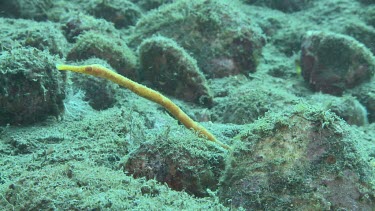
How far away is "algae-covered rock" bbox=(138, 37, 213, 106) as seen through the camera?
251 inches

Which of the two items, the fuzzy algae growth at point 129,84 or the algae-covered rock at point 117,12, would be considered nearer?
the fuzzy algae growth at point 129,84

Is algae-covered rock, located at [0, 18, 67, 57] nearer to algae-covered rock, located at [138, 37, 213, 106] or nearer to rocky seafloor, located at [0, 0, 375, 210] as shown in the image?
rocky seafloor, located at [0, 0, 375, 210]

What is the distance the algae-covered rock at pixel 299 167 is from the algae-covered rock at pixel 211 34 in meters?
4.63

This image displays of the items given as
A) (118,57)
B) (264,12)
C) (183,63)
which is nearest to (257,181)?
(183,63)

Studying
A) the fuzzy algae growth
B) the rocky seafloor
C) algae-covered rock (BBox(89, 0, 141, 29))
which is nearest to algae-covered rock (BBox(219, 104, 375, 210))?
the rocky seafloor

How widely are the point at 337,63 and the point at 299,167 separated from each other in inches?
217

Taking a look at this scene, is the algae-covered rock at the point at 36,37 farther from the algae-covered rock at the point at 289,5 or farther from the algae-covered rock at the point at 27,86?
the algae-covered rock at the point at 289,5

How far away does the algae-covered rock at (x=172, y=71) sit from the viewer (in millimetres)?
6367

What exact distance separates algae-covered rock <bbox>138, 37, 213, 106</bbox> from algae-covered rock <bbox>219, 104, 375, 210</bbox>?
363cm

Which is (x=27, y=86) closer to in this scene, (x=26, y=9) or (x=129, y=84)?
(x=129, y=84)

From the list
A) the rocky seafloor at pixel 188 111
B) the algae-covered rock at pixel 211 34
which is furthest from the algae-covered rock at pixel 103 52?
the algae-covered rock at pixel 211 34

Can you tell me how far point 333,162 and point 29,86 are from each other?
3.36 metres

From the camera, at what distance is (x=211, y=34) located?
757cm

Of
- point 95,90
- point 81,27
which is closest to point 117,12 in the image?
point 81,27
